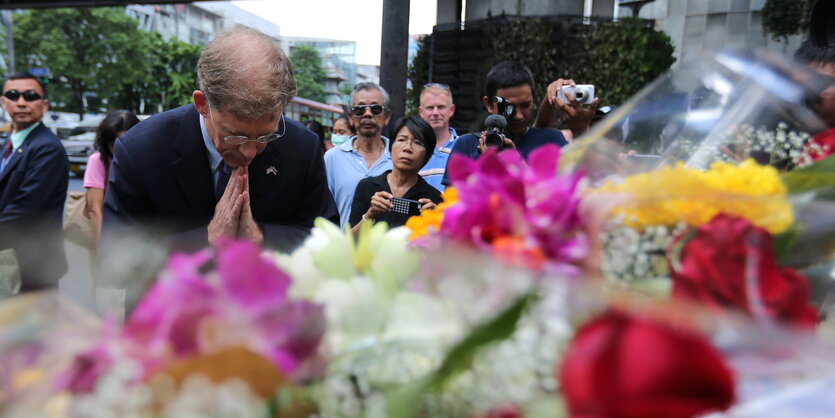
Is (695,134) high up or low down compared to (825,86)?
down

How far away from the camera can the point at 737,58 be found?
4.17ft

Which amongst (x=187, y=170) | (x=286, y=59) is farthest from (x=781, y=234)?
(x=187, y=170)

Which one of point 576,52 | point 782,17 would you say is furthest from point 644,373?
point 576,52

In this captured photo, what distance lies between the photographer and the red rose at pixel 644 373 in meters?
0.54

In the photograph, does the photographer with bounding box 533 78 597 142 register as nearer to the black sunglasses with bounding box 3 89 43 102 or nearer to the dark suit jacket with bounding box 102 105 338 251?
the dark suit jacket with bounding box 102 105 338 251

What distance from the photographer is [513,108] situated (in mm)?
3256

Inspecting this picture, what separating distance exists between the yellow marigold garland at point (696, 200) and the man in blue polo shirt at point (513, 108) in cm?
221

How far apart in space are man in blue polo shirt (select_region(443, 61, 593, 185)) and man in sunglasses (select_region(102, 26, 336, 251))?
3.52 ft

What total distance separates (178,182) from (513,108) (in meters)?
1.75

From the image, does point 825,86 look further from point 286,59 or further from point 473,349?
point 286,59

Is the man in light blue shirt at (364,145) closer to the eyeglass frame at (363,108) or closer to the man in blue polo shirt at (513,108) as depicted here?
the eyeglass frame at (363,108)

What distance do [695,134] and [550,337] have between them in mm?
777

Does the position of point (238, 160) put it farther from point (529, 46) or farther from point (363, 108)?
point (529, 46)

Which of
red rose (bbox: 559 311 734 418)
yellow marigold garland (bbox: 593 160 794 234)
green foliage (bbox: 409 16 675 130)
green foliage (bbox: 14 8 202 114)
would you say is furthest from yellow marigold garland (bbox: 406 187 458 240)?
green foliage (bbox: 14 8 202 114)
